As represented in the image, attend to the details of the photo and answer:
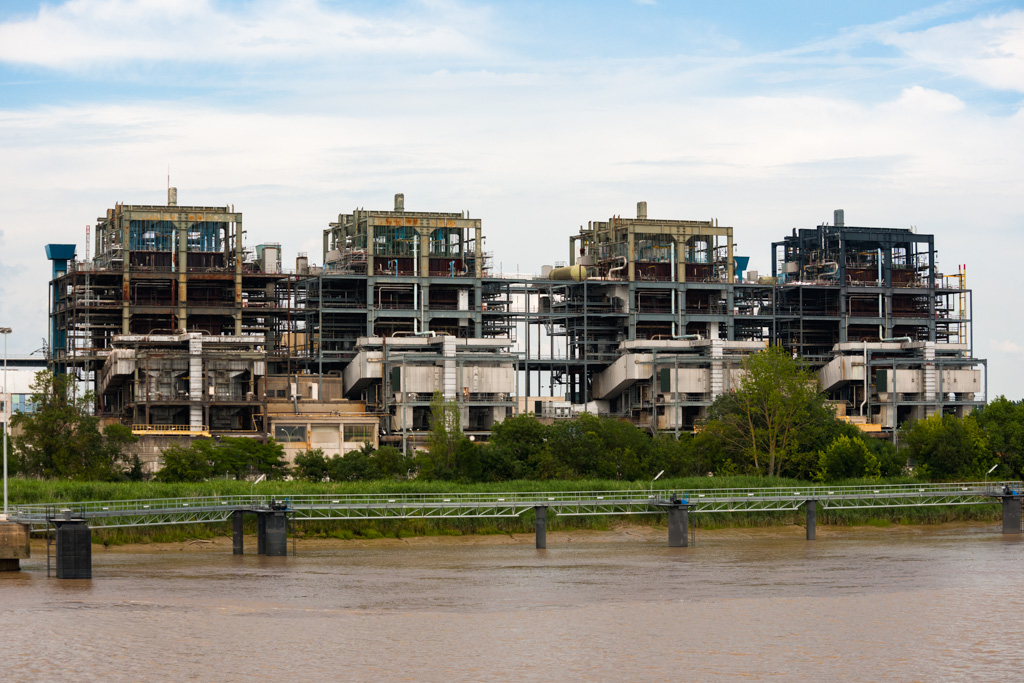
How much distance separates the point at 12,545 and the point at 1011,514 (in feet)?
248

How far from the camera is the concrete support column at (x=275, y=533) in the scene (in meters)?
96.1

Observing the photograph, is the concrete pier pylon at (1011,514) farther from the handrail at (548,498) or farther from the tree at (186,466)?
the tree at (186,466)

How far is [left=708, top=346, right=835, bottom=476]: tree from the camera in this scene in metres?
138

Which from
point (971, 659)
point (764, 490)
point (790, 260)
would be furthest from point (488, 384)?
point (971, 659)

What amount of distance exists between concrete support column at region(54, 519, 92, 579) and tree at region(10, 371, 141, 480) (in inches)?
1477

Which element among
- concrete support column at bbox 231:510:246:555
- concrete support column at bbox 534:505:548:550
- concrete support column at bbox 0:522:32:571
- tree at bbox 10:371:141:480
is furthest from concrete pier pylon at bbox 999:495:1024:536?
concrete support column at bbox 0:522:32:571

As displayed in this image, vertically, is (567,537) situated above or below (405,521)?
below

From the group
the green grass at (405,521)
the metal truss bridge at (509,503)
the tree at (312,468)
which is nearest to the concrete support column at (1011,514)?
the metal truss bridge at (509,503)

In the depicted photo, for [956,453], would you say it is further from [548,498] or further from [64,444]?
[64,444]

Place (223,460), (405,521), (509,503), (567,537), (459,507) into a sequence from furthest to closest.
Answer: (223,460)
(567,537)
(405,521)
(459,507)
(509,503)

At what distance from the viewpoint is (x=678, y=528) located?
10394 cm

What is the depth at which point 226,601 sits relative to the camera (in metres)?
72.9

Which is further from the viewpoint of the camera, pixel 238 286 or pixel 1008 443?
pixel 238 286

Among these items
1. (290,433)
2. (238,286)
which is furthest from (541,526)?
(238,286)
